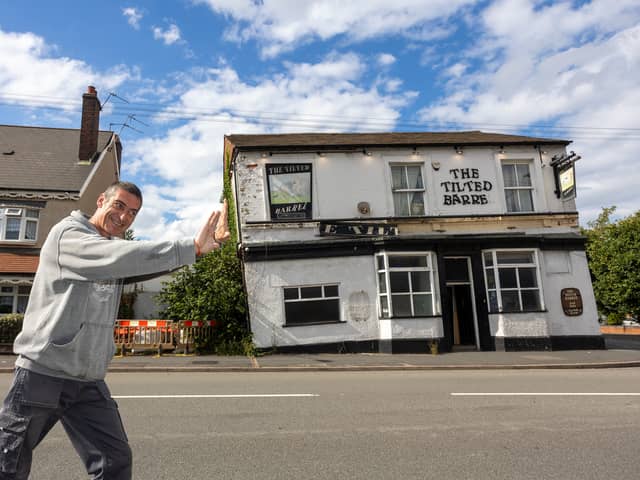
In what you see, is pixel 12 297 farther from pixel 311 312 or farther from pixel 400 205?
pixel 400 205

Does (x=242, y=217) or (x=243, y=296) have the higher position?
(x=242, y=217)

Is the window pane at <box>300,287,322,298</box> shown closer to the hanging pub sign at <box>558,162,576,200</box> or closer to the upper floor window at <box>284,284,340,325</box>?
the upper floor window at <box>284,284,340,325</box>

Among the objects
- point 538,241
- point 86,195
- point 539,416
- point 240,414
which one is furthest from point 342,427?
point 86,195

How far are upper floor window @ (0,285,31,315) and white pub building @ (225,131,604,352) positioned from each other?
30.0 feet

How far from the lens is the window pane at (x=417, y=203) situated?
1587 cm

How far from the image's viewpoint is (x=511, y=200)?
1631cm

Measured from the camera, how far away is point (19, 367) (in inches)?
87.0

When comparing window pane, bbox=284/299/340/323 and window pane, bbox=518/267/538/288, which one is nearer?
window pane, bbox=284/299/340/323

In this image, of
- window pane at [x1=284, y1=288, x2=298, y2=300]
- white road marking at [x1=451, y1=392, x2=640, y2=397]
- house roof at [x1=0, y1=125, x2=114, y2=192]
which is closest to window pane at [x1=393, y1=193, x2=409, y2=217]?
window pane at [x1=284, y1=288, x2=298, y2=300]

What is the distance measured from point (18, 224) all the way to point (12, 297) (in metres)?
2.80

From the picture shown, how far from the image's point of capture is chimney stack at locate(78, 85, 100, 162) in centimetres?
2089

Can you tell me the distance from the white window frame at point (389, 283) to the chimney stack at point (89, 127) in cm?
1464

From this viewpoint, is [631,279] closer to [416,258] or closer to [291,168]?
[416,258]

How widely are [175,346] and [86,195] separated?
29.7ft
